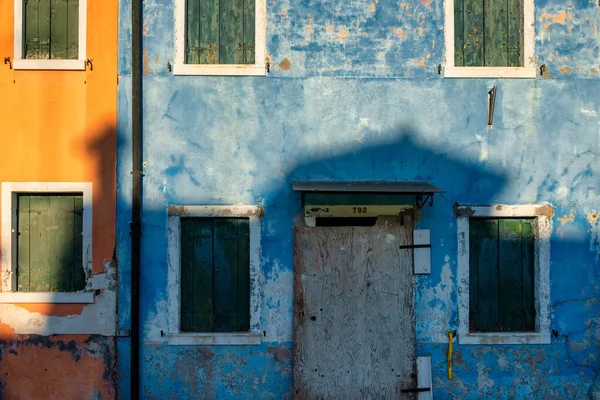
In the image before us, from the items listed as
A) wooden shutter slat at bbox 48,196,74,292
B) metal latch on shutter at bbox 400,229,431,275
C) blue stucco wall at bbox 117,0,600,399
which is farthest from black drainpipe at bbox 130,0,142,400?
metal latch on shutter at bbox 400,229,431,275

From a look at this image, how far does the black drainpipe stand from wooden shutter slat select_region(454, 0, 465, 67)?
3553mm

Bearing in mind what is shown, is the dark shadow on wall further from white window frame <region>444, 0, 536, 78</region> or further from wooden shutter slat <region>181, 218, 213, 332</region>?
white window frame <region>444, 0, 536, 78</region>

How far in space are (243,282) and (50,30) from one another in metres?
3.58

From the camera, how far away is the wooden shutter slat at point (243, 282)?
707cm

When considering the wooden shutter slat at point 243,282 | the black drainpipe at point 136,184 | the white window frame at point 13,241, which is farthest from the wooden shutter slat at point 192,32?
the wooden shutter slat at point 243,282

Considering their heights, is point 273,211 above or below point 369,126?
below

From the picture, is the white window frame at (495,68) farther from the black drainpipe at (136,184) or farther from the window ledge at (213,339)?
the window ledge at (213,339)

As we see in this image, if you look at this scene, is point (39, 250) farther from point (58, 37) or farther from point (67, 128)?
point (58, 37)

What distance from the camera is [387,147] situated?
7.09 metres

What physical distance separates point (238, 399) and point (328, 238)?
6.69 feet

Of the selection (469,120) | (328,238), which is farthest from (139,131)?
(469,120)

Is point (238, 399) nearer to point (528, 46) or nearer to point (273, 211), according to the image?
point (273, 211)

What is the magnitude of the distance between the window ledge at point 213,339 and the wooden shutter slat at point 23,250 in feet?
5.80

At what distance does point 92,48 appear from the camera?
23.1ft
